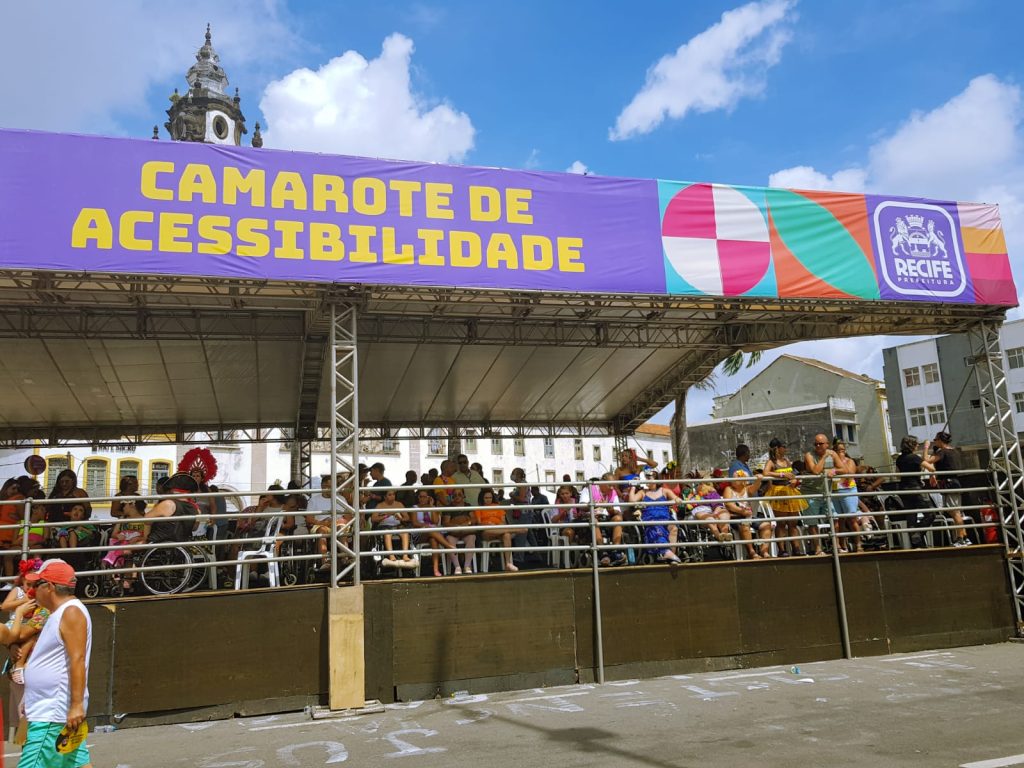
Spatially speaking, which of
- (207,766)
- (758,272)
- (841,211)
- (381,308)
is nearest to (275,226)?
(381,308)

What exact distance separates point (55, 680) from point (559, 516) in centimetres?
701

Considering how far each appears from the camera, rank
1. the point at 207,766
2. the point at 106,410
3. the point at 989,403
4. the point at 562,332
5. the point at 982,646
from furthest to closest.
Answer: the point at 106,410, the point at 562,332, the point at 989,403, the point at 982,646, the point at 207,766

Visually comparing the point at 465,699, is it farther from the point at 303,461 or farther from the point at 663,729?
the point at 303,461

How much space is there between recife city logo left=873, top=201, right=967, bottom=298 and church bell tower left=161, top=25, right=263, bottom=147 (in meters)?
57.6

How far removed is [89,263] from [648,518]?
681 cm

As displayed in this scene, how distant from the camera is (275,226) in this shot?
319 inches

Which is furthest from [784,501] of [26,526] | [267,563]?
[26,526]

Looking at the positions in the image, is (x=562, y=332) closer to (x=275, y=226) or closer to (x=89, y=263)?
(x=275, y=226)

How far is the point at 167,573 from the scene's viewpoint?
8.05 meters

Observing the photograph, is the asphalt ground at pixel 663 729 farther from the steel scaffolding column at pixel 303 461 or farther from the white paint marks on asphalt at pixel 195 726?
the steel scaffolding column at pixel 303 461

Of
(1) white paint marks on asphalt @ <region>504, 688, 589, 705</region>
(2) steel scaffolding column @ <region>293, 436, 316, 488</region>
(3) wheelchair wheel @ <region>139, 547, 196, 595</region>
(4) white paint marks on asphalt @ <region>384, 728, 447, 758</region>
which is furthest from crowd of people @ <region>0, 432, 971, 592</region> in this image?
(2) steel scaffolding column @ <region>293, 436, 316, 488</region>

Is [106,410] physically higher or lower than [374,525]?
higher

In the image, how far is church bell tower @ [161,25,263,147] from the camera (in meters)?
61.1

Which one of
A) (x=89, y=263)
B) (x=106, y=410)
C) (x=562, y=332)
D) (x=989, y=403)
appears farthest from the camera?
(x=106, y=410)
